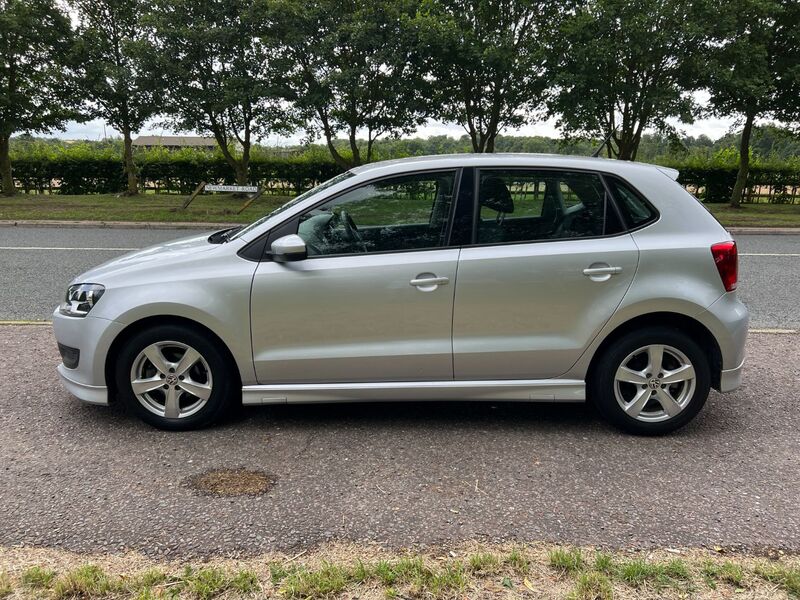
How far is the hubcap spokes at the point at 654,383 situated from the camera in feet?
11.5

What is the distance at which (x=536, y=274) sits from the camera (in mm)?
3434

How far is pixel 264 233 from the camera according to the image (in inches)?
139

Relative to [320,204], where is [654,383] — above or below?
below

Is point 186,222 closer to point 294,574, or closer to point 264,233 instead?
point 264,233

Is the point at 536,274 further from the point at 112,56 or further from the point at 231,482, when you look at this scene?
the point at 112,56

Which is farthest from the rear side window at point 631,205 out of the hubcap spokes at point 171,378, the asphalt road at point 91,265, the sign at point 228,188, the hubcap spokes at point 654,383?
the sign at point 228,188

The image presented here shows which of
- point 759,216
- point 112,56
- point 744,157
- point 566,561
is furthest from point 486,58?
point 566,561

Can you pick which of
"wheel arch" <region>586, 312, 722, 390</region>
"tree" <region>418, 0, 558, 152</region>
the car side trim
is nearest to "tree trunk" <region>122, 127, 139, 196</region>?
"tree" <region>418, 0, 558, 152</region>

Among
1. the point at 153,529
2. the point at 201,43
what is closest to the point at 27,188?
the point at 201,43

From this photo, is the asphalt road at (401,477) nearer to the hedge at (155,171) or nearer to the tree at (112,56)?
the tree at (112,56)

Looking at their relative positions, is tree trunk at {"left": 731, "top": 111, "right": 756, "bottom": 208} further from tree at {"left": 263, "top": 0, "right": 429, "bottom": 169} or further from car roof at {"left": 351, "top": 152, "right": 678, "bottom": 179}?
car roof at {"left": 351, "top": 152, "right": 678, "bottom": 179}

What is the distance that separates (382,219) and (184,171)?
22264mm

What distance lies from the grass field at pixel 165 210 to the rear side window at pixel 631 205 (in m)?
13.0

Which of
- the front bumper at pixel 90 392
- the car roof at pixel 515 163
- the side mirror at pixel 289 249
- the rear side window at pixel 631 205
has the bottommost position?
the front bumper at pixel 90 392
